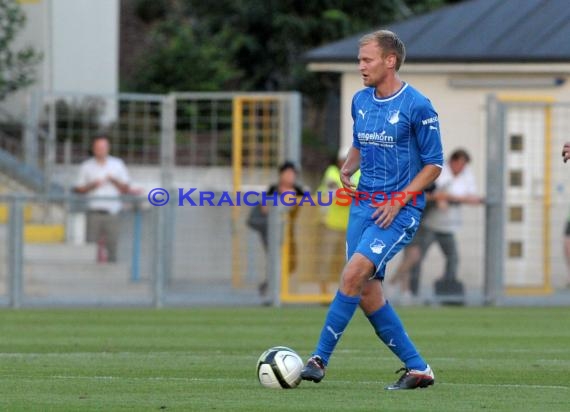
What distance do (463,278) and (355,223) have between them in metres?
10.4

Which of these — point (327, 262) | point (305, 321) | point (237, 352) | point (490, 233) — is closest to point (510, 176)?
point (490, 233)

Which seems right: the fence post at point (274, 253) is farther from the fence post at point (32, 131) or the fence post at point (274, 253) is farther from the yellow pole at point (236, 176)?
the fence post at point (32, 131)

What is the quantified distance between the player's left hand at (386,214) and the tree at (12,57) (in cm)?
1212

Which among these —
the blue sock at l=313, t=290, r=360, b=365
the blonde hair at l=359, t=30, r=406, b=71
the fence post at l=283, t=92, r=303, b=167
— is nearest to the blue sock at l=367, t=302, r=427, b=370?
the blue sock at l=313, t=290, r=360, b=365

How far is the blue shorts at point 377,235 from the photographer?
384 inches

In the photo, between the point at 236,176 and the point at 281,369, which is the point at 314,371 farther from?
the point at 236,176

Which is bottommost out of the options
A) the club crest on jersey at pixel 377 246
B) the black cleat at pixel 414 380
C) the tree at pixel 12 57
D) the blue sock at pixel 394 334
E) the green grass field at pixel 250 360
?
the green grass field at pixel 250 360

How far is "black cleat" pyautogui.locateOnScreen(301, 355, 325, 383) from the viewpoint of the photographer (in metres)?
9.77

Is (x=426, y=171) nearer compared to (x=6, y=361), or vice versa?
(x=426, y=171)

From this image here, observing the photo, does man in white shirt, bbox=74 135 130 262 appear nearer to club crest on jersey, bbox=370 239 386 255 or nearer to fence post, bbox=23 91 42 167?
fence post, bbox=23 91 42 167

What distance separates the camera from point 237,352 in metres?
13.0

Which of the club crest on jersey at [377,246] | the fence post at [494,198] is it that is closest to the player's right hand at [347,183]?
the club crest on jersey at [377,246]

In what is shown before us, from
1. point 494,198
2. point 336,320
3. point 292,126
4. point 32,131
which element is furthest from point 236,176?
point 336,320

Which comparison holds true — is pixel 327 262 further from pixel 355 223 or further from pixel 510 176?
pixel 355 223
